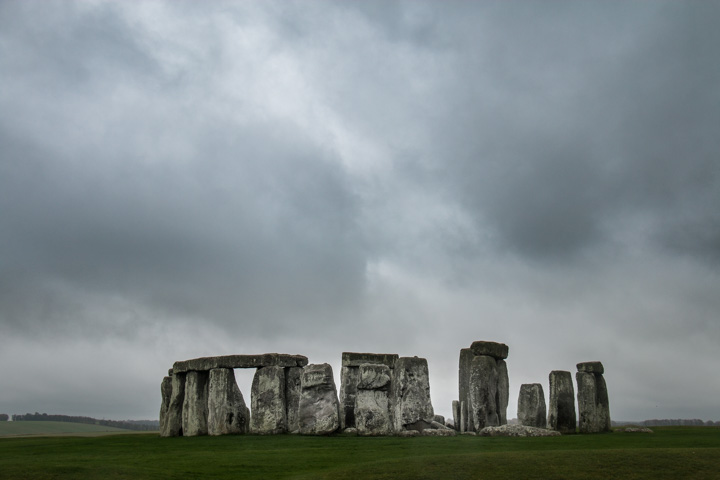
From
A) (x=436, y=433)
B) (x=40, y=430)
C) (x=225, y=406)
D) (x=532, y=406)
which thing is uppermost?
(x=225, y=406)

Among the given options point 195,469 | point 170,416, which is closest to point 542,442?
point 195,469

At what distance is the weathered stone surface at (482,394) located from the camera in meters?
19.5

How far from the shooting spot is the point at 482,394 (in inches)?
773

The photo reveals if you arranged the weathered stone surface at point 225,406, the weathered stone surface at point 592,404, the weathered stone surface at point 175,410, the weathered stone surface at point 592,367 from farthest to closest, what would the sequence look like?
1. the weathered stone surface at point 175,410
2. the weathered stone surface at point 592,367
3. the weathered stone surface at point 592,404
4. the weathered stone surface at point 225,406

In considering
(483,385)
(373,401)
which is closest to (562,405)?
(483,385)

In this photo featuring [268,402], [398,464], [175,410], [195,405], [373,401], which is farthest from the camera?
[175,410]

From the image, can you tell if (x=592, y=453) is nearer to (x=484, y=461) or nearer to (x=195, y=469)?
(x=484, y=461)

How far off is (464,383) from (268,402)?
608 cm

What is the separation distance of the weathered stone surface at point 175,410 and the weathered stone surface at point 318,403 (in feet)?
18.1

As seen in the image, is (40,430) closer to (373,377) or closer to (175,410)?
(175,410)

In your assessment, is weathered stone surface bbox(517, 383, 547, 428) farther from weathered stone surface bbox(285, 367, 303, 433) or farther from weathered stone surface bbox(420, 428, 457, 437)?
weathered stone surface bbox(285, 367, 303, 433)

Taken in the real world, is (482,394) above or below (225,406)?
above

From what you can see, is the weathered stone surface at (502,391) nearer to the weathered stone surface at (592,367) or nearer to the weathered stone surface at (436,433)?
the weathered stone surface at (592,367)

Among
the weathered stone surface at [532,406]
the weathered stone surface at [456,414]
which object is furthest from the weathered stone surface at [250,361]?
the weathered stone surface at [532,406]
